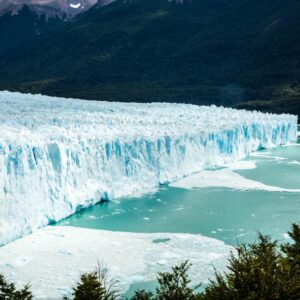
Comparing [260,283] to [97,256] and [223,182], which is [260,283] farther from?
[223,182]

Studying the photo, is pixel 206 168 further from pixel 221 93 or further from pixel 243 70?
pixel 243 70

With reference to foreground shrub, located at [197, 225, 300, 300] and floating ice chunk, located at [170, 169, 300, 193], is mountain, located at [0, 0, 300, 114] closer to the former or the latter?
floating ice chunk, located at [170, 169, 300, 193]

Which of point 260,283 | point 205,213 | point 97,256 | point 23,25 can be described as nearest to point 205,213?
point 205,213

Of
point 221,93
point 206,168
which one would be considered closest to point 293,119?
point 206,168

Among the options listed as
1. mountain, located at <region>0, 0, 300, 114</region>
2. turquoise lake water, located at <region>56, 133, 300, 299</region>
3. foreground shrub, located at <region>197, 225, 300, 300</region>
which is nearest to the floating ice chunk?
turquoise lake water, located at <region>56, 133, 300, 299</region>

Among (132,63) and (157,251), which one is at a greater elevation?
(132,63)

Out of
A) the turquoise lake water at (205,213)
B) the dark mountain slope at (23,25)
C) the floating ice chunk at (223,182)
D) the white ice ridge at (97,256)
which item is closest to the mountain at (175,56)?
the floating ice chunk at (223,182)

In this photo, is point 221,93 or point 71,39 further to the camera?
point 71,39
